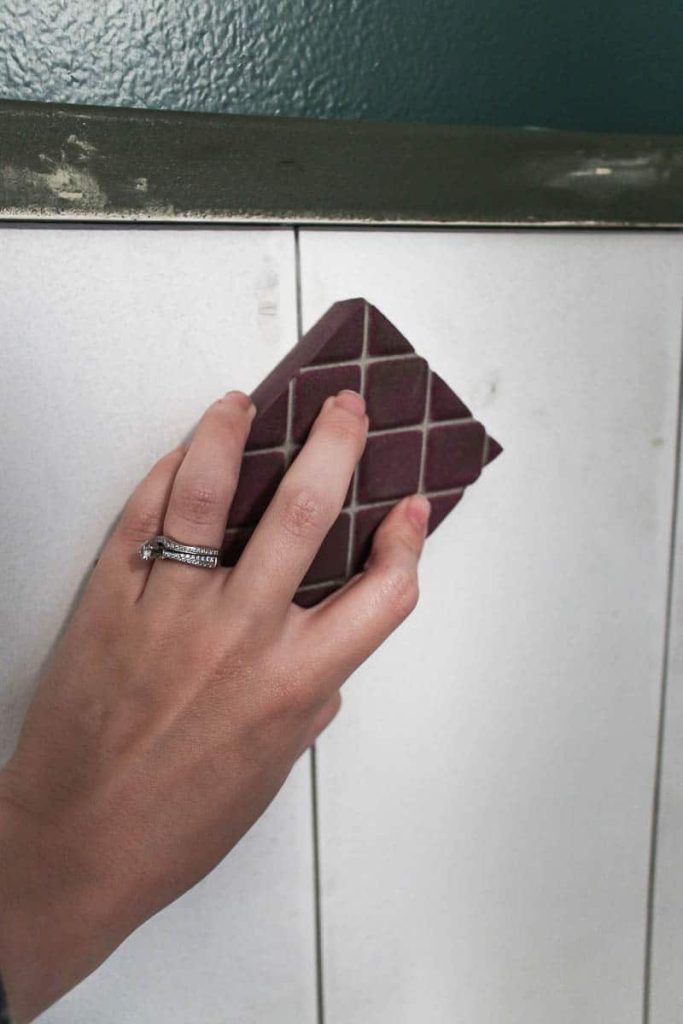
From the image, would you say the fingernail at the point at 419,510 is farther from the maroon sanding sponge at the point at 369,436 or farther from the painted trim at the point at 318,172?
the painted trim at the point at 318,172

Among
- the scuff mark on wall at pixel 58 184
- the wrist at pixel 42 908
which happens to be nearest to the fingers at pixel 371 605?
the wrist at pixel 42 908

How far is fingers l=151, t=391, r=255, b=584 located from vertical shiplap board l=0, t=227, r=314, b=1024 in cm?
7

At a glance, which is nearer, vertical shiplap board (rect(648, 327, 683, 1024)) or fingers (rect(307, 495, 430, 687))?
fingers (rect(307, 495, 430, 687))

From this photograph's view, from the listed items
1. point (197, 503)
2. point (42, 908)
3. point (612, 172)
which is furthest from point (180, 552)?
point (612, 172)

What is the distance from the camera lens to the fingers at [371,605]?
585mm

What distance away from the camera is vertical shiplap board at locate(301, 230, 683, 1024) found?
74 cm

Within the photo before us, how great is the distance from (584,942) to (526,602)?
0.40 metres

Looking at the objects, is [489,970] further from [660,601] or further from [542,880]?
[660,601]

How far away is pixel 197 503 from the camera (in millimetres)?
561

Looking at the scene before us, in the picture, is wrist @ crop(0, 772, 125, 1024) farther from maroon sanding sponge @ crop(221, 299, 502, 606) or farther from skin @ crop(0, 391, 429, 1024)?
maroon sanding sponge @ crop(221, 299, 502, 606)

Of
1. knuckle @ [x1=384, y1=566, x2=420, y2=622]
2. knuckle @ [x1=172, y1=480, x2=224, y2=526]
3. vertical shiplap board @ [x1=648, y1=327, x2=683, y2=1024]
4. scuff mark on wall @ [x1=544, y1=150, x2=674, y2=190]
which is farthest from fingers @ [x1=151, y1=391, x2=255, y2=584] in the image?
vertical shiplap board @ [x1=648, y1=327, x2=683, y2=1024]

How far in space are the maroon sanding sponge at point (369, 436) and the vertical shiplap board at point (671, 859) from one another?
323 millimetres

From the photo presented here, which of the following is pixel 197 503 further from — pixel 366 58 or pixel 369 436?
pixel 366 58

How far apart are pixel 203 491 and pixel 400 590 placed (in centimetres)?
17
